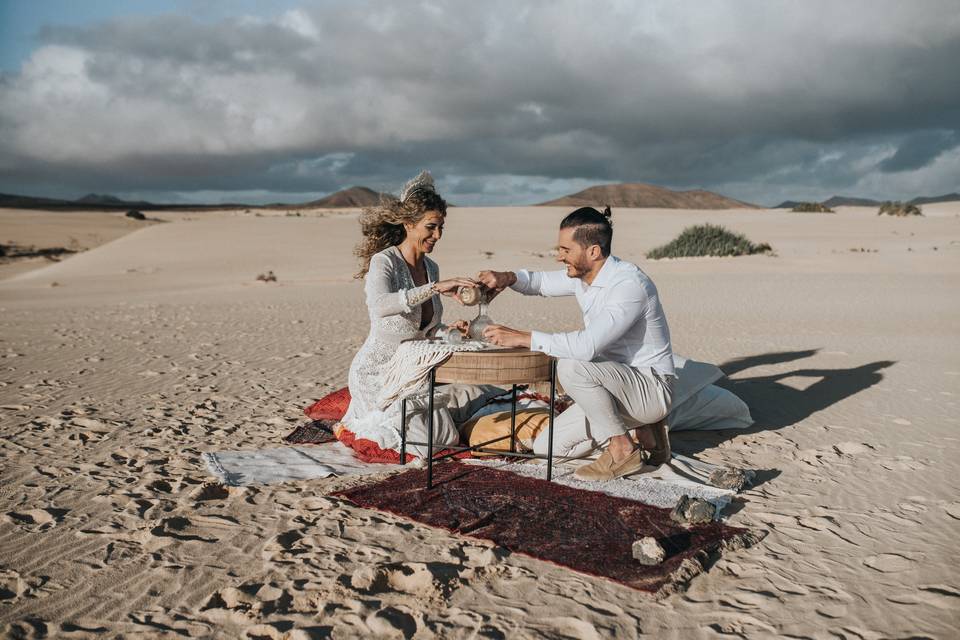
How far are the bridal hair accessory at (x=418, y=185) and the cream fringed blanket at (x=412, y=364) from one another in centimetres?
116

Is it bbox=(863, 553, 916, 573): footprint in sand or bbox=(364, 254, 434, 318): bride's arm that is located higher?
bbox=(364, 254, 434, 318): bride's arm

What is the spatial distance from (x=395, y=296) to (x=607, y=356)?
152 cm

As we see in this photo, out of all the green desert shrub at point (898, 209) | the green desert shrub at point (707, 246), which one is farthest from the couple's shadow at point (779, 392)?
the green desert shrub at point (898, 209)

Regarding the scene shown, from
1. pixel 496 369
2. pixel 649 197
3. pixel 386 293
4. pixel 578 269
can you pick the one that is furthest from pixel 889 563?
pixel 649 197

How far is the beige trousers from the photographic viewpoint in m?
4.66

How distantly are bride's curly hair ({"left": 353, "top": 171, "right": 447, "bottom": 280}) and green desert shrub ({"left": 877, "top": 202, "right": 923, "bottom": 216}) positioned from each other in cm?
4315

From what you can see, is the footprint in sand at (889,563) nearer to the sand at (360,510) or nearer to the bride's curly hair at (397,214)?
the sand at (360,510)

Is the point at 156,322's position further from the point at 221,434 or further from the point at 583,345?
the point at 583,345

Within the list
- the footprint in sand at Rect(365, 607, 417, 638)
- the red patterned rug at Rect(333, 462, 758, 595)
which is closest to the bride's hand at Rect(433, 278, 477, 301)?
the red patterned rug at Rect(333, 462, 758, 595)

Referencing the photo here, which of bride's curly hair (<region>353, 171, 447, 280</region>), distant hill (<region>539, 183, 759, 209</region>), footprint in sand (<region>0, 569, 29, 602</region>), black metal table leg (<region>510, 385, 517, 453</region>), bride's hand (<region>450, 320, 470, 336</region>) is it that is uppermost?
distant hill (<region>539, 183, 759, 209</region>)

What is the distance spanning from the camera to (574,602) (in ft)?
10.8

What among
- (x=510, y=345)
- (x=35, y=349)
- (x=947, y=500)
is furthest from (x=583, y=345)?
(x=35, y=349)

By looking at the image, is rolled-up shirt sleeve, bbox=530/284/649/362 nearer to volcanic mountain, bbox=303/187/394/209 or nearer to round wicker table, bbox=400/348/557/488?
round wicker table, bbox=400/348/557/488

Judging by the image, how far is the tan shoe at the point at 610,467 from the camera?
4.84 m
